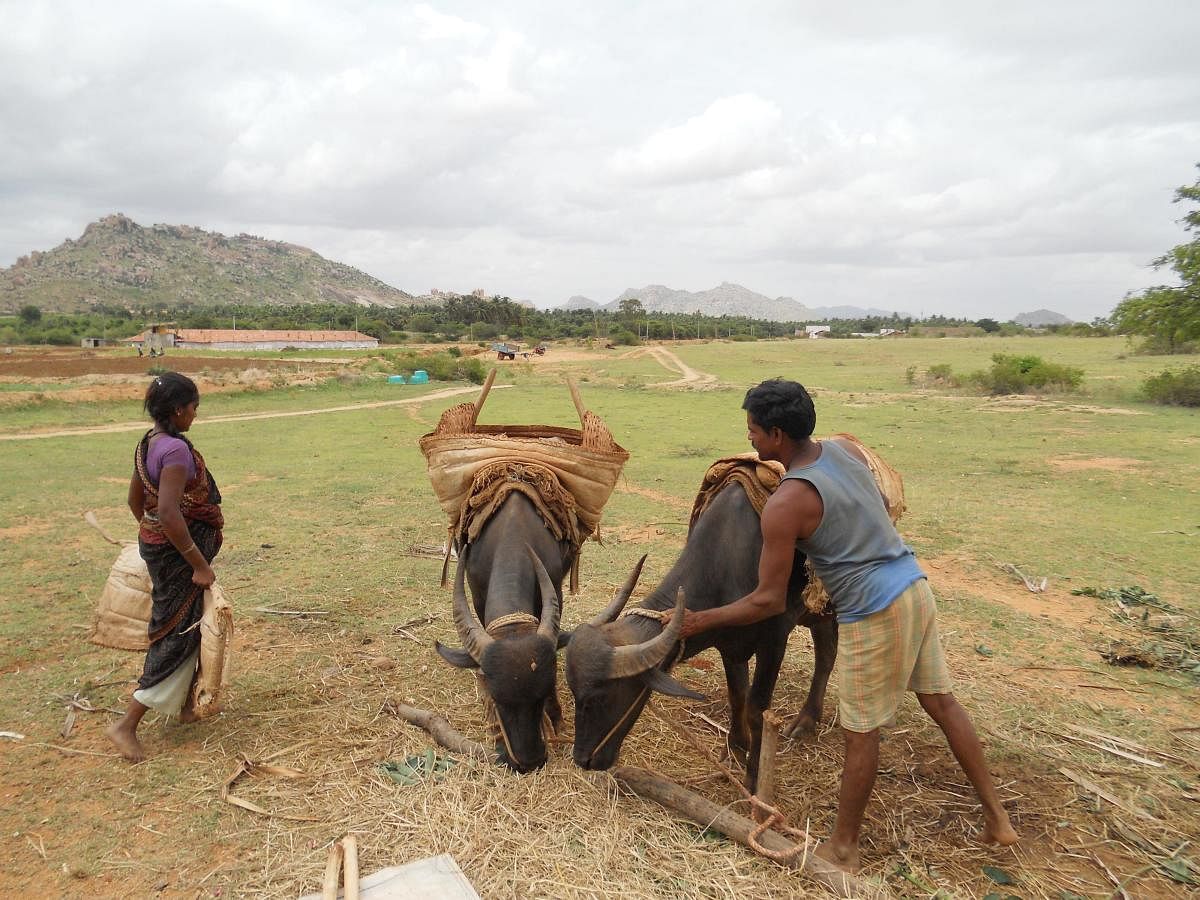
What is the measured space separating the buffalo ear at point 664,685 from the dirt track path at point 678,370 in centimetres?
3049

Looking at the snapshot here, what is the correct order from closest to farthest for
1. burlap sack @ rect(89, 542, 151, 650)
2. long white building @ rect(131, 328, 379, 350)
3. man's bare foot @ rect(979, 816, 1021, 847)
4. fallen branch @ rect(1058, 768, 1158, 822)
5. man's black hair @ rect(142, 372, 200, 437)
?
1. man's bare foot @ rect(979, 816, 1021, 847)
2. fallen branch @ rect(1058, 768, 1158, 822)
3. man's black hair @ rect(142, 372, 200, 437)
4. burlap sack @ rect(89, 542, 151, 650)
5. long white building @ rect(131, 328, 379, 350)

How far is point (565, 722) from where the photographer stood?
4.94m

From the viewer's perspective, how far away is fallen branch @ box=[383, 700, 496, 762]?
440 cm

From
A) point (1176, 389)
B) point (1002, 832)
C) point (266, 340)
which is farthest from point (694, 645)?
point (266, 340)

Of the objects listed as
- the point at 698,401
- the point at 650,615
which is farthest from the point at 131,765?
the point at 698,401

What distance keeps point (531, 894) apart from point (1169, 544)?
9.72 meters

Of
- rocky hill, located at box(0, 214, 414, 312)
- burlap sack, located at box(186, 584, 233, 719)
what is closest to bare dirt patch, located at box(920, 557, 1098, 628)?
burlap sack, located at box(186, 584, 233, 719)

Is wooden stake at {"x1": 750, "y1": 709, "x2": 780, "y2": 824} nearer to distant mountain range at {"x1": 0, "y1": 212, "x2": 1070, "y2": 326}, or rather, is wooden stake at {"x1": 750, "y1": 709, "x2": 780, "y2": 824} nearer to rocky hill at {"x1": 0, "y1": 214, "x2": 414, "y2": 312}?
distant mountain range at {"x1": 0, "y1": 212, "x2": 1070, "y2": 326}

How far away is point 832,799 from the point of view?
4.23m

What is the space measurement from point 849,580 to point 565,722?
2.43m

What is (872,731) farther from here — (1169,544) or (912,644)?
(1169,544)

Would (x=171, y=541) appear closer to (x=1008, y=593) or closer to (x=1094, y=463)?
(x=1008, y=593)

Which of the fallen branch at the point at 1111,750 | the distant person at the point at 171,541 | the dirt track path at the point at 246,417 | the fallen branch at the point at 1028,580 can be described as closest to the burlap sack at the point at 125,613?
the distant person at the point at 171,541

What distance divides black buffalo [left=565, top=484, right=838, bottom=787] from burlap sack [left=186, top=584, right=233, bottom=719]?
7.70ft
